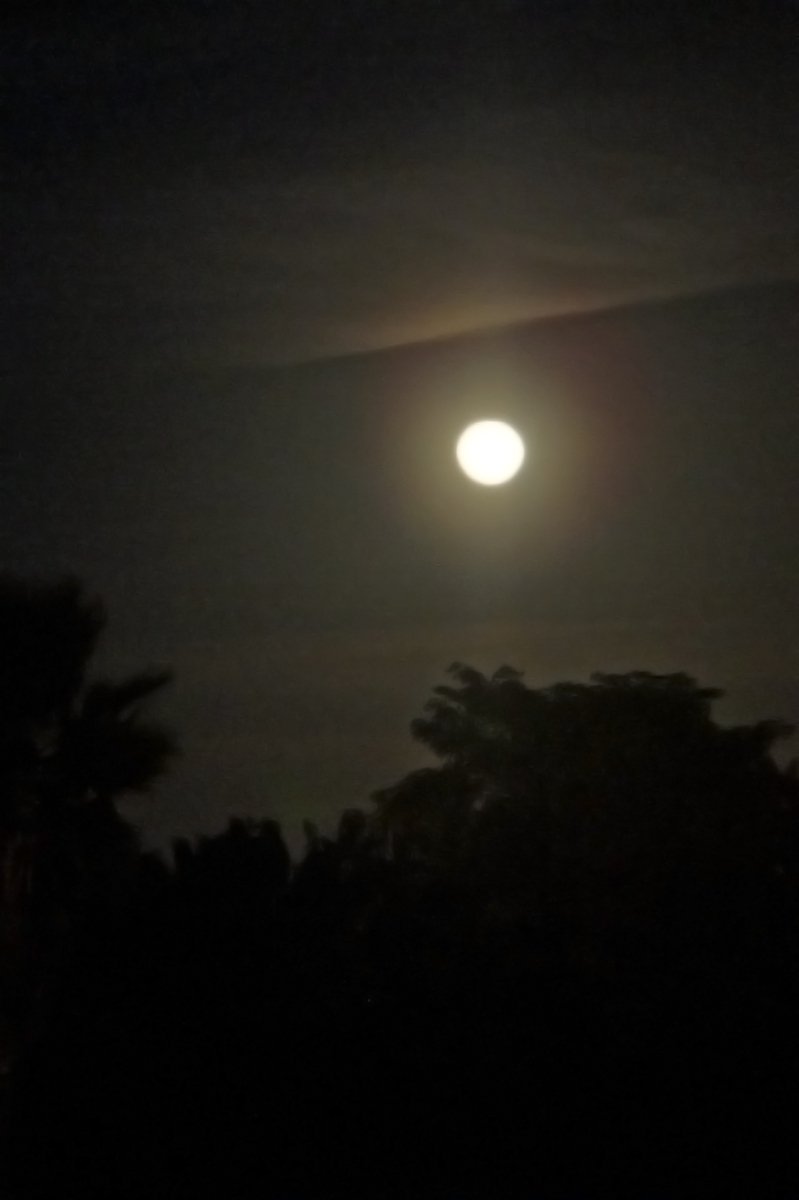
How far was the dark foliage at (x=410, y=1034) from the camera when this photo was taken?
16.1 metres

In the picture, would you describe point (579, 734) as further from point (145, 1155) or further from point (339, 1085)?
point (145, 1155)

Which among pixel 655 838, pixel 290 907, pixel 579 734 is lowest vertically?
pixel 290 907

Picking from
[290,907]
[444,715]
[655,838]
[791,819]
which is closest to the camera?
[290,907]

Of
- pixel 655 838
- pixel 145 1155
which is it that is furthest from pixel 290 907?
pixel 655 838

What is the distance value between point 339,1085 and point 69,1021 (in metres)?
2.66

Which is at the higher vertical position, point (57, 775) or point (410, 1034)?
point (57, 775)

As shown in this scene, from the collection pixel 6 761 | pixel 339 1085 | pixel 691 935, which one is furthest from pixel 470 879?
pixel 6 761

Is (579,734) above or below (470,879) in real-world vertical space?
above

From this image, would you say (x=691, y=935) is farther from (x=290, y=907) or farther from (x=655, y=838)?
(x=290, y=907)

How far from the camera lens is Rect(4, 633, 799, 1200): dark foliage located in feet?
52.9

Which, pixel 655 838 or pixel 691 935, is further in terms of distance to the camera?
pixel 655 838

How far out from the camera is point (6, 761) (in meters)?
18.1

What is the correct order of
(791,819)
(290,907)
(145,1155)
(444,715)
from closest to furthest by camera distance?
(145,1155) → (290,907) → (791,819) → (444,715)

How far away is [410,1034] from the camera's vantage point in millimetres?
17453
